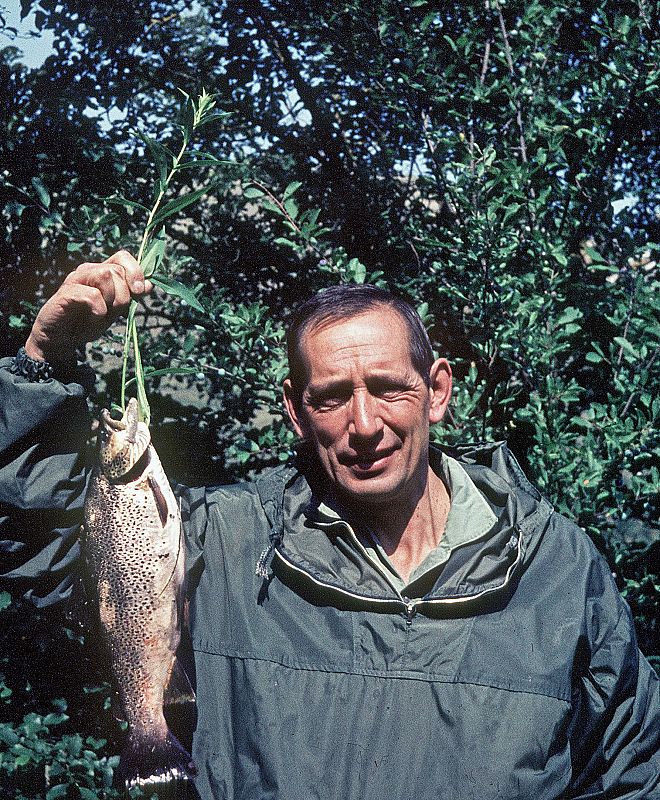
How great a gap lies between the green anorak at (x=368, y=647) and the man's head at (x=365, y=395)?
0.19 meters

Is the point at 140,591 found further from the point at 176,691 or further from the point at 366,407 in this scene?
the point at 366,407

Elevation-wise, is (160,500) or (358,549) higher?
(160,500)

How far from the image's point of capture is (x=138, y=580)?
2.01 metres

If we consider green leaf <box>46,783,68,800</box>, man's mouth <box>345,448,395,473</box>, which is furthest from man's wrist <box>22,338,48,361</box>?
green leaf <box>46,783,68,800</box>

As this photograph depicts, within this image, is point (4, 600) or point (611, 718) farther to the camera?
point (4, 600)

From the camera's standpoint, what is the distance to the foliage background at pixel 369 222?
11.1 feet

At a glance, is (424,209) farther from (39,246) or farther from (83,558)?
(83,558)

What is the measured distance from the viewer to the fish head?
6.53ft

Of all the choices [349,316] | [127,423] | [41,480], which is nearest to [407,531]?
[349,316]

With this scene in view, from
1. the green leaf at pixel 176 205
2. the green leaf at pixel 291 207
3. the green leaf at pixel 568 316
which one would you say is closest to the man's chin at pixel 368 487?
the green leaf at pixel 176 205

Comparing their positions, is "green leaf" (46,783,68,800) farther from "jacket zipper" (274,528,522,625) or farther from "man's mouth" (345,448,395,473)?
"man's mouth" (345,448,395,473)

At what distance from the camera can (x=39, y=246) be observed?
400 centimetres

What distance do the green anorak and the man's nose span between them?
0.29 m

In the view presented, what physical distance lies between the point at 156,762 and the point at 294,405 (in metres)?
1.16
